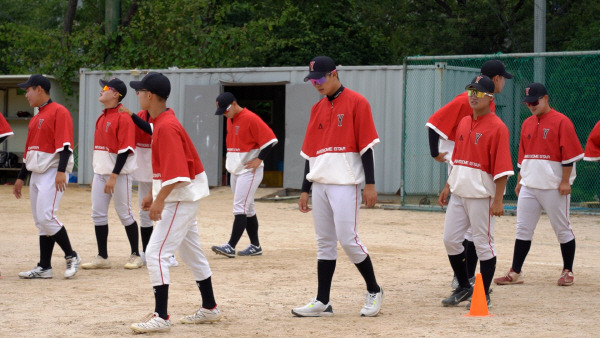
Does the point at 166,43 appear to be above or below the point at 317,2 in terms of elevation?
below

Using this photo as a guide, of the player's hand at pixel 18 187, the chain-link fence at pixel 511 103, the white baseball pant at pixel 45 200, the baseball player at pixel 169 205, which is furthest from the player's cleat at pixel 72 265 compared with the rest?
the chain-link fence at pixel 511 103

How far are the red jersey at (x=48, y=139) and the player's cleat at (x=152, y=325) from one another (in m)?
3.03

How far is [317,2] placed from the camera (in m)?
31.9

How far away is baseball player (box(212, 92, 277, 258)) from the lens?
10690mm

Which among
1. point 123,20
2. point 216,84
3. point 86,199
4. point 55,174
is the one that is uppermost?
point 123,20

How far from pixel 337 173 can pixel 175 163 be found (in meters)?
1.29

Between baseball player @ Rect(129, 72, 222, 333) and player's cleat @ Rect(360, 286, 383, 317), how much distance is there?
116 centimetres

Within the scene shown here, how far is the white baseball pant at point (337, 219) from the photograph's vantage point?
6.75 m

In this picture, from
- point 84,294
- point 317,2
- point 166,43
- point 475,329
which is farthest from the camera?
point 317,2

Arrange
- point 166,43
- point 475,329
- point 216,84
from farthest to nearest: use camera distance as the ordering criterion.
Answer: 1. point 166,43
2. point 216,84
3. point 475,329

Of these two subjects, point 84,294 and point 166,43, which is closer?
point 84,294

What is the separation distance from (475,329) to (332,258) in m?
1.31

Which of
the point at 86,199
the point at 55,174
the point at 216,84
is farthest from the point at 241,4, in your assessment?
the point at 55,174

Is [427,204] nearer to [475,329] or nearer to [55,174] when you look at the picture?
[55,174]
